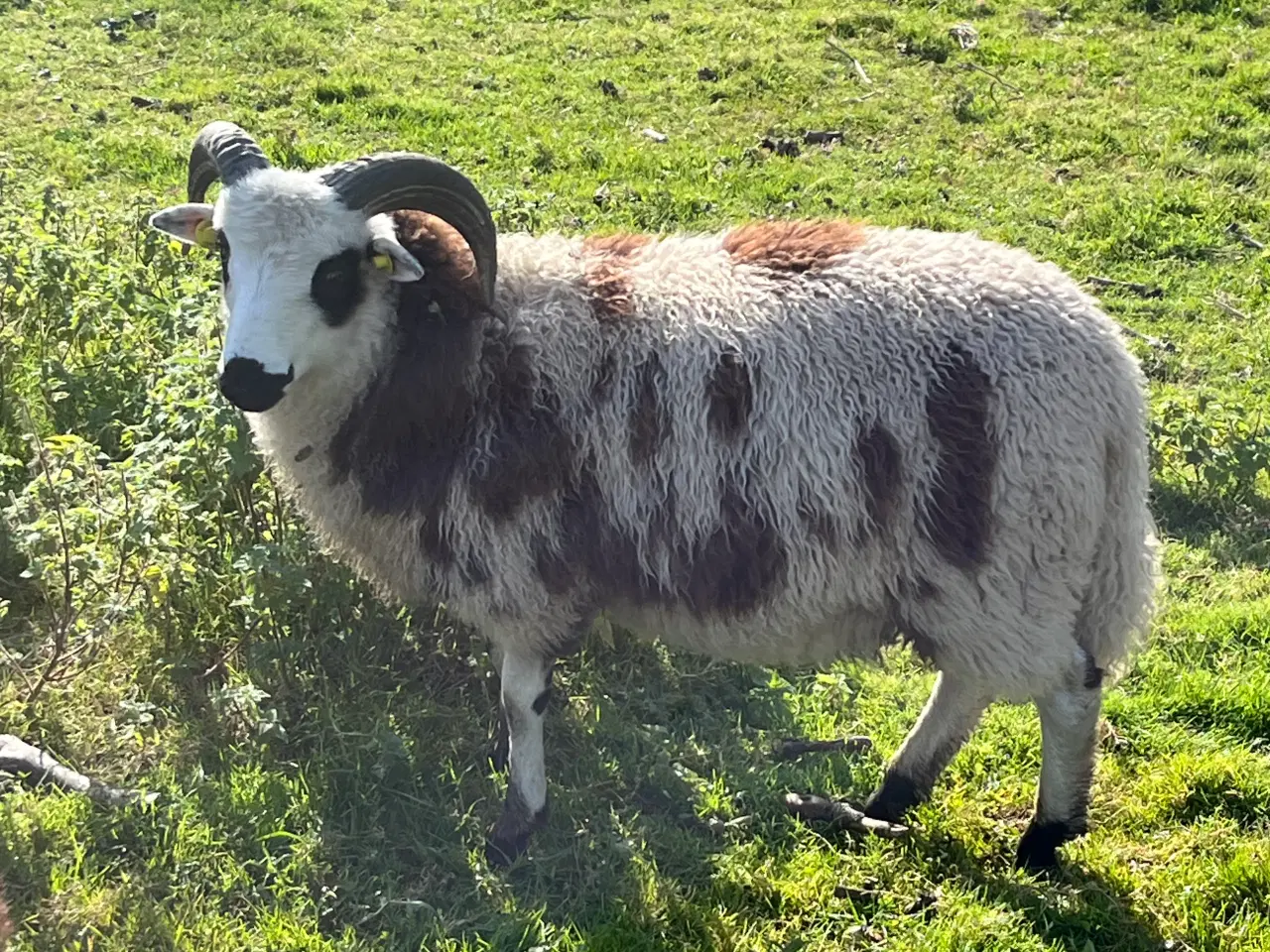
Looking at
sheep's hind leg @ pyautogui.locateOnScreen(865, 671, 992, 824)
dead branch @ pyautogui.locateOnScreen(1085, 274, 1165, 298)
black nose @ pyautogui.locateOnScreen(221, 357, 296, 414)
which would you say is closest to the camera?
black nose @ pyautogui.locateOnScreen(221, 357, 296, 414)

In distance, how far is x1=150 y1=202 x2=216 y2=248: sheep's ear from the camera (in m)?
4.28

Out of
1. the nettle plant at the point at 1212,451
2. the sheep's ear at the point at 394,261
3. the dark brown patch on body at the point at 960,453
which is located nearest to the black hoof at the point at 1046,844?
the dark brown patch on body at the point at 960,453

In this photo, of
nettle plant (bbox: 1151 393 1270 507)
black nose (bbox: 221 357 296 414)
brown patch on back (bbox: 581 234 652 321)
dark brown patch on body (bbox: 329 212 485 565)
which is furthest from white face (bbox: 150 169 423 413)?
nettle plant (bbox: 1151 393 1270 507)

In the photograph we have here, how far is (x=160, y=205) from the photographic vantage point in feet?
27.7

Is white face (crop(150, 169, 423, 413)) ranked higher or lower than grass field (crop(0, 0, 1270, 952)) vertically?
higher

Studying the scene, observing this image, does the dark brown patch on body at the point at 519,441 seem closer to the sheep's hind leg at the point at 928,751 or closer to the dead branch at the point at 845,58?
the sheep's hind leg at the point at 928,751

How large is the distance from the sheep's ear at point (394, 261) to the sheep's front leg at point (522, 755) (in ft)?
4.41

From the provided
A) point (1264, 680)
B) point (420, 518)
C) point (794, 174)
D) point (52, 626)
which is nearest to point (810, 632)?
point (420, 518)

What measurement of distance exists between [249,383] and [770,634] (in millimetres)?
1852

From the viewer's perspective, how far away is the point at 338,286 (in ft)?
12.7

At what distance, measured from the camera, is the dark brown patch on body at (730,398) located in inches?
155

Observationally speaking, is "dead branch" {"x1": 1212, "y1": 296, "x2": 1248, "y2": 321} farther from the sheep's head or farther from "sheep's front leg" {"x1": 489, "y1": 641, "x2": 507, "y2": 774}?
the sheep's head

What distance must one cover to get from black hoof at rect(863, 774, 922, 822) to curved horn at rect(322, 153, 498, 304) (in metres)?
2.32

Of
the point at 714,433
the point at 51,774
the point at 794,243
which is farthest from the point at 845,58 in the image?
the point at 51,774
